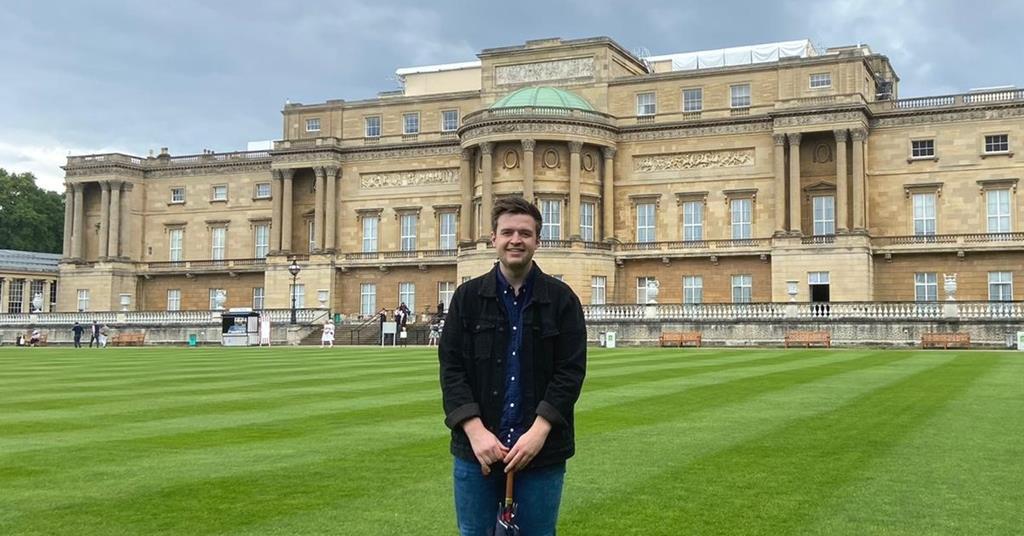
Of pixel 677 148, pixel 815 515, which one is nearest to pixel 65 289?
pixel 677 148

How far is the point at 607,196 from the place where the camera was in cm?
6500

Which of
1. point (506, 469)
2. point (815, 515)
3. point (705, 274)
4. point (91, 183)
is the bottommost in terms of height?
point (815, 515)

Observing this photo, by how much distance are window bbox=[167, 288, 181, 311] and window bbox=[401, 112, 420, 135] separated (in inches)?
871

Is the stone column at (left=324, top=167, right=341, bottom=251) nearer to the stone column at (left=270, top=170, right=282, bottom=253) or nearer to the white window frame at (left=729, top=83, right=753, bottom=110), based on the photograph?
the stone column at (left=270, top=170, right=282, bottom=253)

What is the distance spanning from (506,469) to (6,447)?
9.45 meters

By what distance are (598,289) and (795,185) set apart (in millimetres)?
13134

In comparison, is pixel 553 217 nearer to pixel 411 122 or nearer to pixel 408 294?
pixel 408 294

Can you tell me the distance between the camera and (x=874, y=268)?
198ft

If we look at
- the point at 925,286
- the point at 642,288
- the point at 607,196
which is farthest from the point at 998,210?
the point at 607,196

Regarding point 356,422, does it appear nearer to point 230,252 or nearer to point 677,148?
point 677,148

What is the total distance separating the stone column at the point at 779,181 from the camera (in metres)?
61.1

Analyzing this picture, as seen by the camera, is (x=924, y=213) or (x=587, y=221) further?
(x=587, y=221)

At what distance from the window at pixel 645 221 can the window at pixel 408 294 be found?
15.8 meters

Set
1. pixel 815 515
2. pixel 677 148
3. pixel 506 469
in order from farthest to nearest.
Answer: pixel 677 148
pixel 815 515
pixel 506 469
